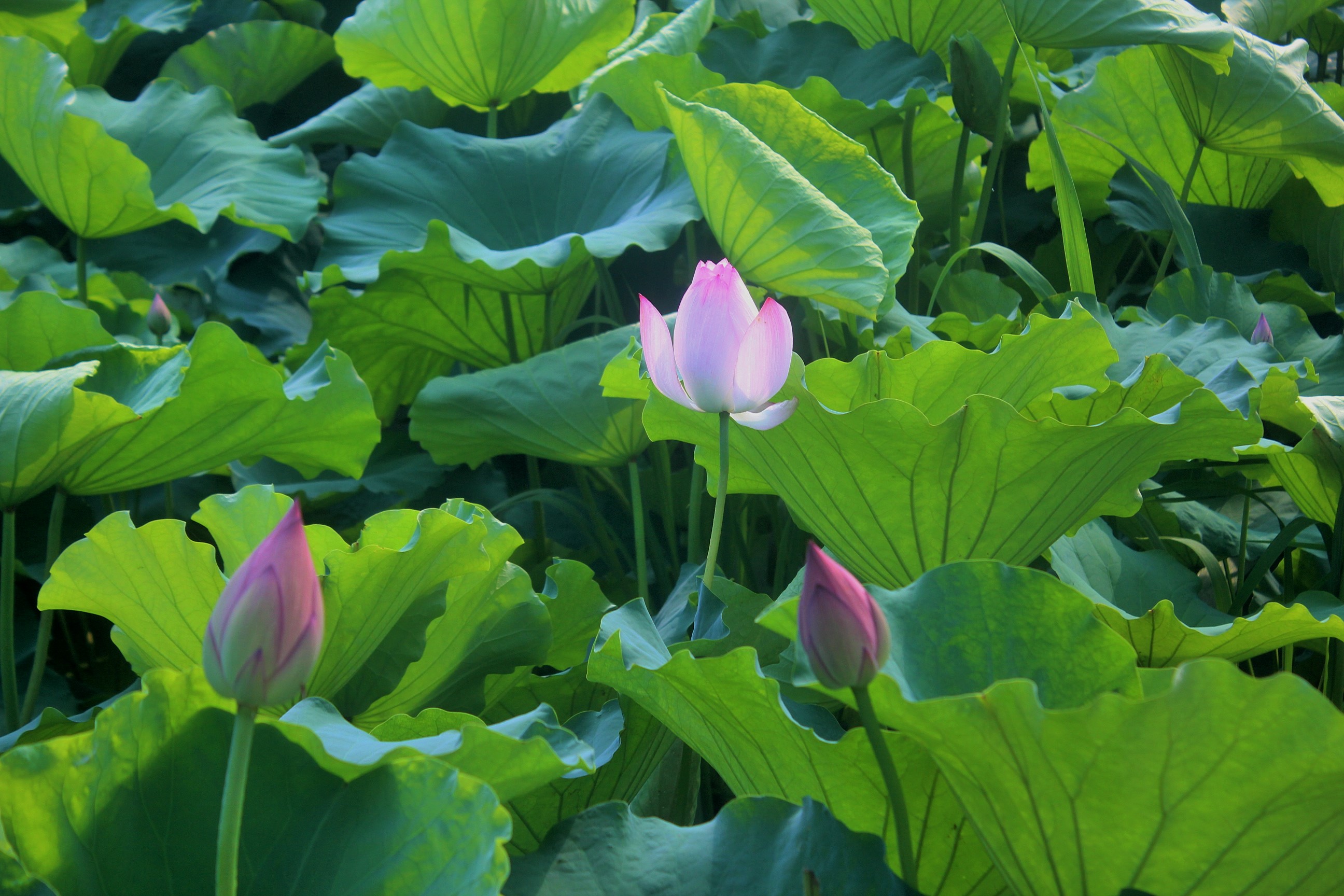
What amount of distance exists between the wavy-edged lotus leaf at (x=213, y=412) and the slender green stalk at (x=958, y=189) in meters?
0.63

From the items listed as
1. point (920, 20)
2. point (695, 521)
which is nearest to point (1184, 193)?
point (920, 20)

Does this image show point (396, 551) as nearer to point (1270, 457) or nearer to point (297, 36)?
point (1270, 457)

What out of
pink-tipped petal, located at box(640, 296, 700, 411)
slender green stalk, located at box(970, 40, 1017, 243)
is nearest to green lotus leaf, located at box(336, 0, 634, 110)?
slender green stalk, located at box(970, 40, 1017, 243)

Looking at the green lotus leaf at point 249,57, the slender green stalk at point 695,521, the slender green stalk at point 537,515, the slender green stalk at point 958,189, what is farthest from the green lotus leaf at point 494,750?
the green lotus leaf at point 249,57

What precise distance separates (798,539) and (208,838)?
0.64m

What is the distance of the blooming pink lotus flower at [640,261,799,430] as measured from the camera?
2.09ft

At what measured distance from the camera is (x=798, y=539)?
1.07 m

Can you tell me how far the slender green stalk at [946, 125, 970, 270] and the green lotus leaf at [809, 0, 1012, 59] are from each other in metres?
0.19

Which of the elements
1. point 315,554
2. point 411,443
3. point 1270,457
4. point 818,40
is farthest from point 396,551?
point 818,40

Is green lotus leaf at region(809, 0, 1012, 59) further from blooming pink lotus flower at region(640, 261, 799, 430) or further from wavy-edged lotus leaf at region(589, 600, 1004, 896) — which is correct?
wavy-edged lotus leaf at region(589, 600, 1004, 896)

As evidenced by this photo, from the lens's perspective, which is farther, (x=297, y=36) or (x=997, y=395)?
(x=297, y=36)

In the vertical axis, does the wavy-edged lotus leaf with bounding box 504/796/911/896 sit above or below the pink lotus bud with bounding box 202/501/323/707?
below

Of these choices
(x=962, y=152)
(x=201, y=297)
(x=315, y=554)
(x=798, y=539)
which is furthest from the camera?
(x=201, y=297)

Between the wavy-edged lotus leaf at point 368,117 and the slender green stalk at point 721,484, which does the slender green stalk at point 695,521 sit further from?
the wavy-edged lotus leaf at point 368,117
